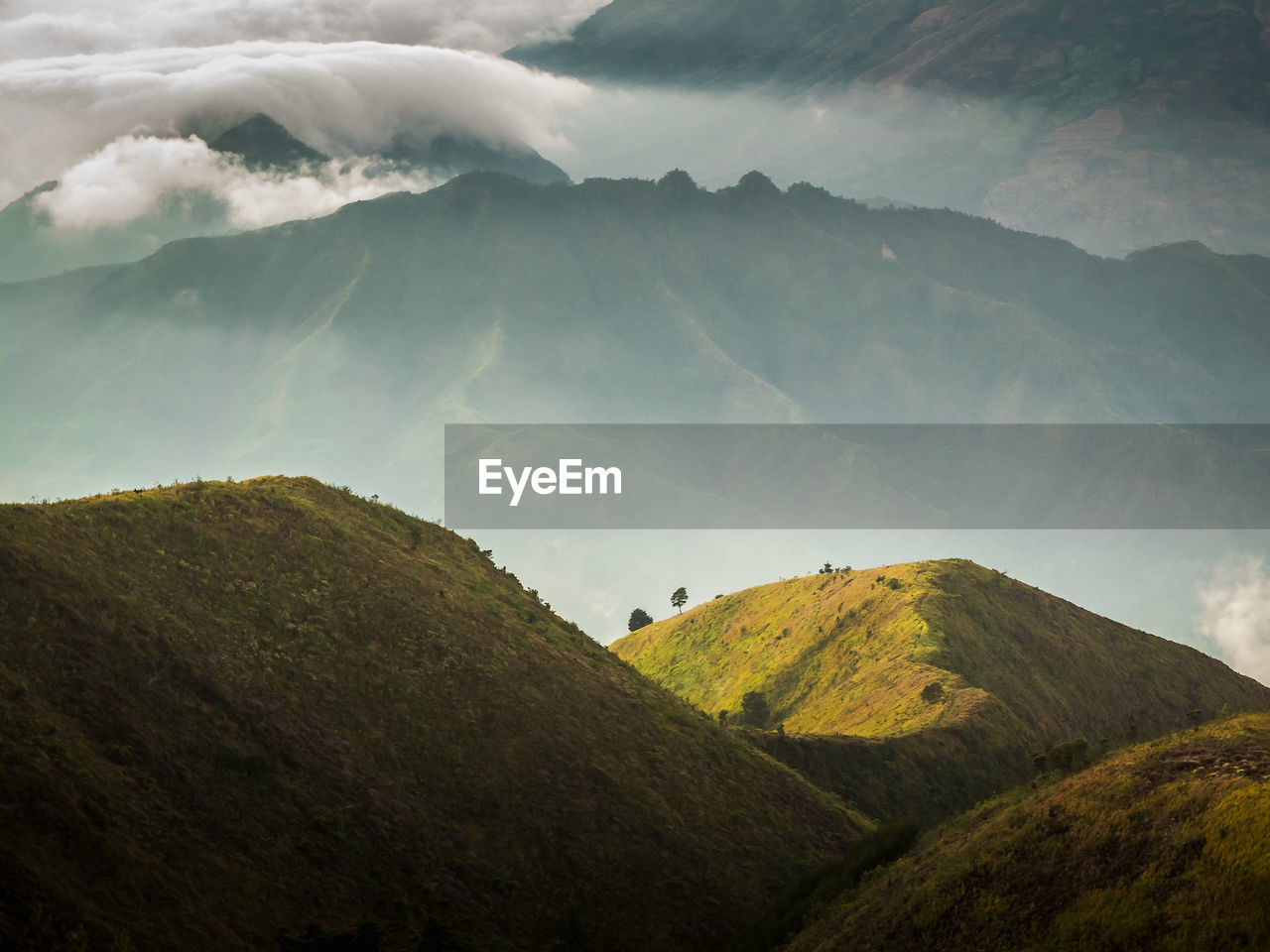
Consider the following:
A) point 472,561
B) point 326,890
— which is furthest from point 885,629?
point 326,890

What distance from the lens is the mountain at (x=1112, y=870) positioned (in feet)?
107

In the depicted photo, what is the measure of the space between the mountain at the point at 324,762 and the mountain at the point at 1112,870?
12402mm

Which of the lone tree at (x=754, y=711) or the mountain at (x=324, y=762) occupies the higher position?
the mountain at (x=324, y=762)

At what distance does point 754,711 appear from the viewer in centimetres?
11325

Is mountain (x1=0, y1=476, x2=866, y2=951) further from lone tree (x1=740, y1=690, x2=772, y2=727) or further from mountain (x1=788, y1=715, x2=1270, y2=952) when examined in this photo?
lone tree (x1=740, y1=690, x2=772, y2=727)

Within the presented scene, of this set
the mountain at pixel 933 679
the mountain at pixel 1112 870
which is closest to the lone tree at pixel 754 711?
the mountain at pixel 933 679

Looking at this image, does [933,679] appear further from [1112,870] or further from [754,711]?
[1112,870]

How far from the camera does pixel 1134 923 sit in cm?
3297

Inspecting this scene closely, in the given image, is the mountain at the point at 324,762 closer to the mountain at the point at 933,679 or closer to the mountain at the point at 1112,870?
the mountain at the point at 1112,870

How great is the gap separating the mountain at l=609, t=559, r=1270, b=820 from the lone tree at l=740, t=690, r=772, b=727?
0.74 m

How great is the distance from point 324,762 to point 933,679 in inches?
2442

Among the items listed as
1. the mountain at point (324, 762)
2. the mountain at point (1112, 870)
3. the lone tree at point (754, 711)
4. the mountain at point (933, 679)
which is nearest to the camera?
the mountain at point (1112, 870)

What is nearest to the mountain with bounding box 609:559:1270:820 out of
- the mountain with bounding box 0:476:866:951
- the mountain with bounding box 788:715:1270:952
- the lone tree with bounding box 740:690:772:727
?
the lone tree with bounding box 740:690:772:727

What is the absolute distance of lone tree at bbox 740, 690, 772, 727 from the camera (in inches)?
4429
